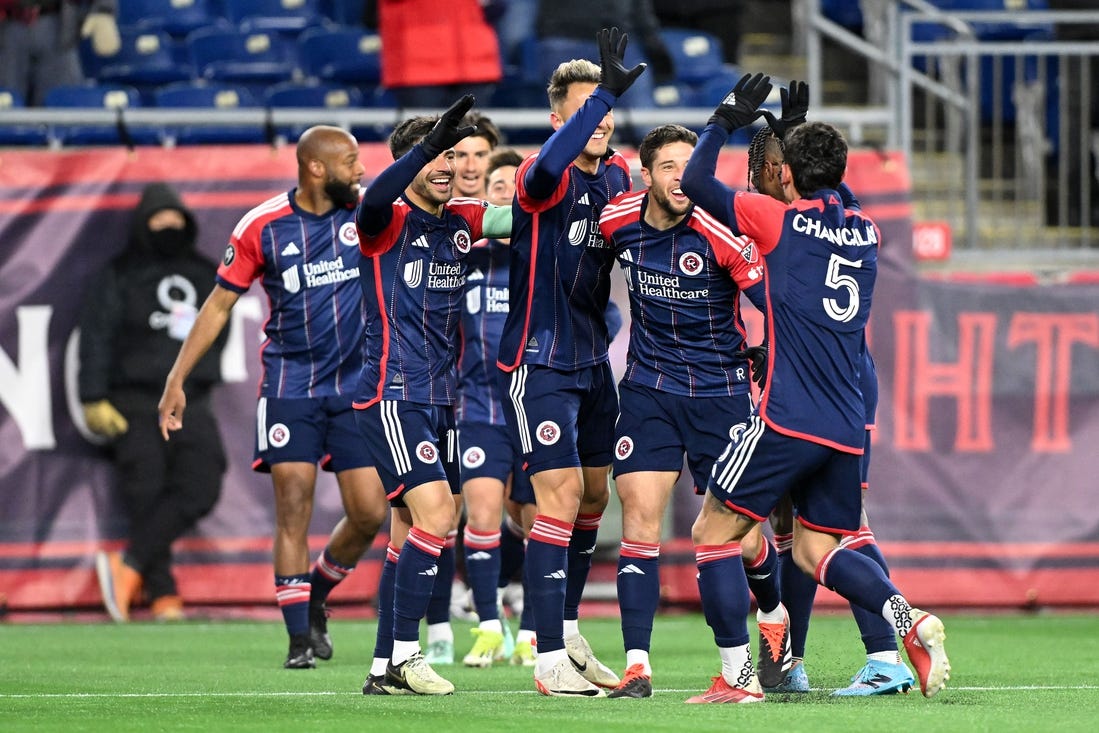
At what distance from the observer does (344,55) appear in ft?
46.1

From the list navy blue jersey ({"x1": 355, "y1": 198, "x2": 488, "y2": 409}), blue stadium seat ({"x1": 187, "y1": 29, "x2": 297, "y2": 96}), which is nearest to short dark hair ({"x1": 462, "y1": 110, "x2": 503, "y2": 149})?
navy blue jersey ({"x1": 355, "y1": 198, "x2": 488, "y2": 409})

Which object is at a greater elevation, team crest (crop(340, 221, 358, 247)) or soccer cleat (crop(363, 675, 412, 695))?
team crest (crop(340, 221, 358, 247))

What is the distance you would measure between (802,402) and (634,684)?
1.22 metres

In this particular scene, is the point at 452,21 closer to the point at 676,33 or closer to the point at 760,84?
the point at 676,33

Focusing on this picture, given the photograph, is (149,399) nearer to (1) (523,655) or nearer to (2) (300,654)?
(2) (300,654)

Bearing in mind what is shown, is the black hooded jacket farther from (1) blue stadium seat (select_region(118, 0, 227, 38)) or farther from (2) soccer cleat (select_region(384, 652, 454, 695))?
(2) soccer cleat (select_region(384, 652, 454, 695))

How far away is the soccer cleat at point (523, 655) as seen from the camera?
29.3 ft

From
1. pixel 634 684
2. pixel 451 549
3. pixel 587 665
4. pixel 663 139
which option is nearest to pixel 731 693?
pixel 634 684

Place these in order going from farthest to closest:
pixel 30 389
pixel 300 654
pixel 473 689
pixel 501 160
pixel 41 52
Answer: pixel 41 52
pixel 30 389
pixel 501 160
pixel 300 654
pixel 473 689

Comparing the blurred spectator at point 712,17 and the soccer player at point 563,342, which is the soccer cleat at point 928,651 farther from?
the blurred spectator at point 712,17

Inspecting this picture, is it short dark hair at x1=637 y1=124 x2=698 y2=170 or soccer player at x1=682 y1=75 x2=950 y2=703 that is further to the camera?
short dark hair at x1=637 y1=124 x2=698 y2=170

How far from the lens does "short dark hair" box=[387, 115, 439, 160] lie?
732 centimetres

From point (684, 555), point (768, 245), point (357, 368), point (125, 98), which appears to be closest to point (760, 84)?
point (768, 245)

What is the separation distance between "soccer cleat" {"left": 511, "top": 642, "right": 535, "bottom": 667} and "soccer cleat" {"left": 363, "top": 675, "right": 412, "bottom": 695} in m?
1.81
